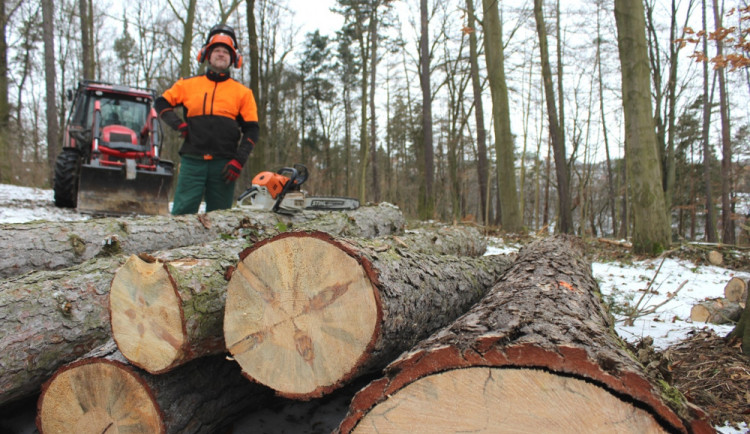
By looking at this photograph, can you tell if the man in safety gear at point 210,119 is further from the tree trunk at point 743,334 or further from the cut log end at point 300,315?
the tree trunk at point 743,334

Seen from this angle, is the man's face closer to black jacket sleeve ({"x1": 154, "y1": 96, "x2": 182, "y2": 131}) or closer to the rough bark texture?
black jacket sleeve ({"x1": 154, "y1": 96, "x2": 182, "y2": 131})

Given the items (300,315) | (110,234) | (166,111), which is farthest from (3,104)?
(300,315)

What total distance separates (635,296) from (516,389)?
4.11 m

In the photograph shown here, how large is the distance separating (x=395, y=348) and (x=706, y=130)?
18878mm

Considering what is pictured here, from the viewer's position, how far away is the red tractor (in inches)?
247

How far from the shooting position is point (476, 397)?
972mm

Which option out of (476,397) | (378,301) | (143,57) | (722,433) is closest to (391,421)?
(476,397)

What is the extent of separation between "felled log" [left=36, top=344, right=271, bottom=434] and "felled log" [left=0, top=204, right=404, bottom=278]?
1.34 m

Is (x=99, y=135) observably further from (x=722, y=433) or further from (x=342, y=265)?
(x=722, y=433)

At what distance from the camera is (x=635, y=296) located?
432cm

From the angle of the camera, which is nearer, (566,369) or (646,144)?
(566,369)

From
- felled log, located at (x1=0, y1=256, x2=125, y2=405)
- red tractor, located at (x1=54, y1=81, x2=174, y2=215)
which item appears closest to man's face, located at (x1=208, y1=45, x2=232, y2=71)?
felled log, located at (x1=0, y1=256, x2=125, y2=405)

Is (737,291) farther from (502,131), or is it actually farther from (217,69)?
(502,131)

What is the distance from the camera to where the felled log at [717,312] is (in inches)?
132
